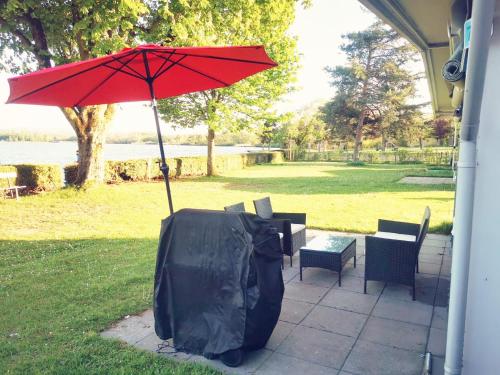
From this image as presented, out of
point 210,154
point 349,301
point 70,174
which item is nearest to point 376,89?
point 210,154

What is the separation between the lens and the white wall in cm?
227

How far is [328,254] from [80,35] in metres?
11.3

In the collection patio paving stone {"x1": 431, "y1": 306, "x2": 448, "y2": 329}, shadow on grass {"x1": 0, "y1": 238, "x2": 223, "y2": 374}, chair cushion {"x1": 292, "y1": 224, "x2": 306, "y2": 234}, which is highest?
chair cushion {"x1": 292, "y1": 224, "x2": 306, "y2": 234}

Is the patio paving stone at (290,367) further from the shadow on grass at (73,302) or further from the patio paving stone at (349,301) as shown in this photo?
the patio paving stone at (349,301)

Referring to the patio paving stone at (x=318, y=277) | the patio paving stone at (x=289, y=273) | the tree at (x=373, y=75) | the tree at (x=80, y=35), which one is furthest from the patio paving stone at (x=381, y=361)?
the tree at (x=373, y=75)

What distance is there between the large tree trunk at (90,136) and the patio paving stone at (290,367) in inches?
483

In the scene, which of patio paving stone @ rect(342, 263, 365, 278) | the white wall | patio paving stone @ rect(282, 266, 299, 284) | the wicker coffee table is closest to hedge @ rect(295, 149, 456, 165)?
patio paving stone @ rect(342, 263, 365, 278)

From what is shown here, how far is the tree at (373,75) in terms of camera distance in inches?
1352

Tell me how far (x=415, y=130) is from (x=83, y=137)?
32.1 metres

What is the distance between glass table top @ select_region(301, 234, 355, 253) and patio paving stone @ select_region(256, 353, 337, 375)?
1.88m

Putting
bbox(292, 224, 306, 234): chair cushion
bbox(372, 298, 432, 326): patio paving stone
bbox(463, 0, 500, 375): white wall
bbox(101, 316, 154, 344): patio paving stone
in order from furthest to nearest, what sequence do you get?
bbox(292, 224, 306, 234): chair cushion < bbox(372, 298, 432, 326): patio paving stone < bbox(101, 316, 154, 344): patio paving stone < bbox(463, 0, 500, 375): white wall

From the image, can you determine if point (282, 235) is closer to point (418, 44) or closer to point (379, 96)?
point (418, 44)

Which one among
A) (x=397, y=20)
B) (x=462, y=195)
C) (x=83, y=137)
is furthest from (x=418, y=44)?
(x=83, y=137)

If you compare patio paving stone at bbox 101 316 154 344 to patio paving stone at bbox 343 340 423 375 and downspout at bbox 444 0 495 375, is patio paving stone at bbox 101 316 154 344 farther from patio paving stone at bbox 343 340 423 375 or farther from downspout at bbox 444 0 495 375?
downspout at bbox 444 0 495 375
